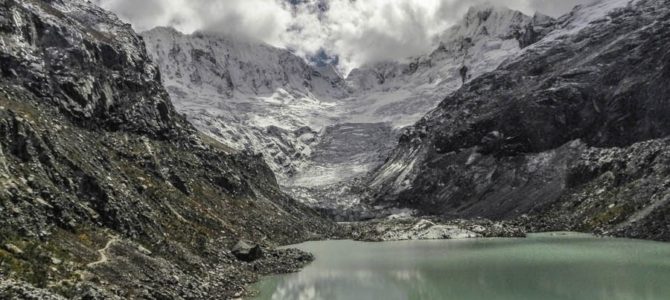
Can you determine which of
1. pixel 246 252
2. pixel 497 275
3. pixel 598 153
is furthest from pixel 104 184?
pixel 598 153

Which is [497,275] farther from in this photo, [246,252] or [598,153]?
[598,153]

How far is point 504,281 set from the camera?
55.4 metres

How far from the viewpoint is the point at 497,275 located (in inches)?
2355

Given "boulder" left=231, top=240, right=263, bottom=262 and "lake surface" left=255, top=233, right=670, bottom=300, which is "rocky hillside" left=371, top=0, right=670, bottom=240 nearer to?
"lake surface" left=255, top=233, right=670, bottom=300

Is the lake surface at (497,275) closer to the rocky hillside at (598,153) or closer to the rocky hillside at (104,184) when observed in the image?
the rocky hillside at (104,184)

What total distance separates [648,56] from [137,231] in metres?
173

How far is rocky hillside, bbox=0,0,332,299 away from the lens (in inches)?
1607

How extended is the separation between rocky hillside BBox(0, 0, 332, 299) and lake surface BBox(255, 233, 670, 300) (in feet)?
25.0

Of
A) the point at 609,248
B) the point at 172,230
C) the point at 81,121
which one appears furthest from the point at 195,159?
the point at 609,248

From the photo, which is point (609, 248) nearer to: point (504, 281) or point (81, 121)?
point (504, 281)

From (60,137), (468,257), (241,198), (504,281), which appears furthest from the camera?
(241,198)

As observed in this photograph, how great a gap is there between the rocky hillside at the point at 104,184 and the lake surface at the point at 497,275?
761 cm

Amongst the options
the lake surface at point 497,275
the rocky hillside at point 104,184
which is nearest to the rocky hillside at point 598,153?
the lake surface at point 497,275

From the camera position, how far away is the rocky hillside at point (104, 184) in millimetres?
40812
